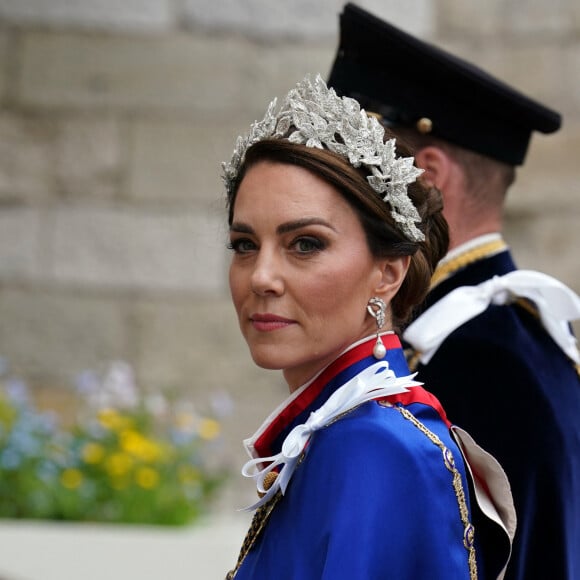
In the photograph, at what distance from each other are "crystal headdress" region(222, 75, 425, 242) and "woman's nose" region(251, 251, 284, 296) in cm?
20

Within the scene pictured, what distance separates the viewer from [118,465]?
14.9 feet

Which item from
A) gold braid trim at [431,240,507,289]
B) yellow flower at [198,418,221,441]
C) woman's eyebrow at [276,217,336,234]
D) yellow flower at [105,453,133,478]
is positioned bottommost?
yellow flower at [105,453,133,478]

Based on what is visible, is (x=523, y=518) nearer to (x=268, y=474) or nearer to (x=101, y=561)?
(x=268, y=474)

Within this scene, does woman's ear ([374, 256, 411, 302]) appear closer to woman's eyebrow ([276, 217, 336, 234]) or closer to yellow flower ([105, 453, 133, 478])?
woman's eyebrow ([276, 217, 336, 234])

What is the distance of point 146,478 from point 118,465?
0.39 ft

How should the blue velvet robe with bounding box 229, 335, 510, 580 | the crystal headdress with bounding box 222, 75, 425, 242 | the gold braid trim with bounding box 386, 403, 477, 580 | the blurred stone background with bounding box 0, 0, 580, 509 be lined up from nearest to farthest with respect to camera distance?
the blue velvet robe with bounding box 229, 335, 510, 580, the gold braid trim with bounding box 386, 403, 477, 580, the crystal headdress with bounding box 222, 75, 425, 242, the blurred stone background with bounding box 0, 0, 580, 509

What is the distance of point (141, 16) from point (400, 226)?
387 centimetres

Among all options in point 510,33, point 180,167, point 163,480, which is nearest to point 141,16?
point 180,167

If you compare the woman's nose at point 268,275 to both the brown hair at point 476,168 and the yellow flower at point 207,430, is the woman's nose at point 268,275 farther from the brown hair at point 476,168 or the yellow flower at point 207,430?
the yellow flower at point 207,430

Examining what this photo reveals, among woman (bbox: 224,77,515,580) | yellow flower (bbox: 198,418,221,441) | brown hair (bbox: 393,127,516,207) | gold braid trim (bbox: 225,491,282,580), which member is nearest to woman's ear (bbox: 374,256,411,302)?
woman (bbox: 224,77,515,580)

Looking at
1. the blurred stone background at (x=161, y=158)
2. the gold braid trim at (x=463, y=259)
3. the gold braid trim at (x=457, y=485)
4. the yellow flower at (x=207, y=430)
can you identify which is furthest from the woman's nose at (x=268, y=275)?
the blurred stone background at (x=161, y=158)

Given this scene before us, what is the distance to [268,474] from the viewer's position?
1930 mm

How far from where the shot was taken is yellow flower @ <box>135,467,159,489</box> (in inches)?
179

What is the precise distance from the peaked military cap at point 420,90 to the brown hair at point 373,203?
85 centimetres
